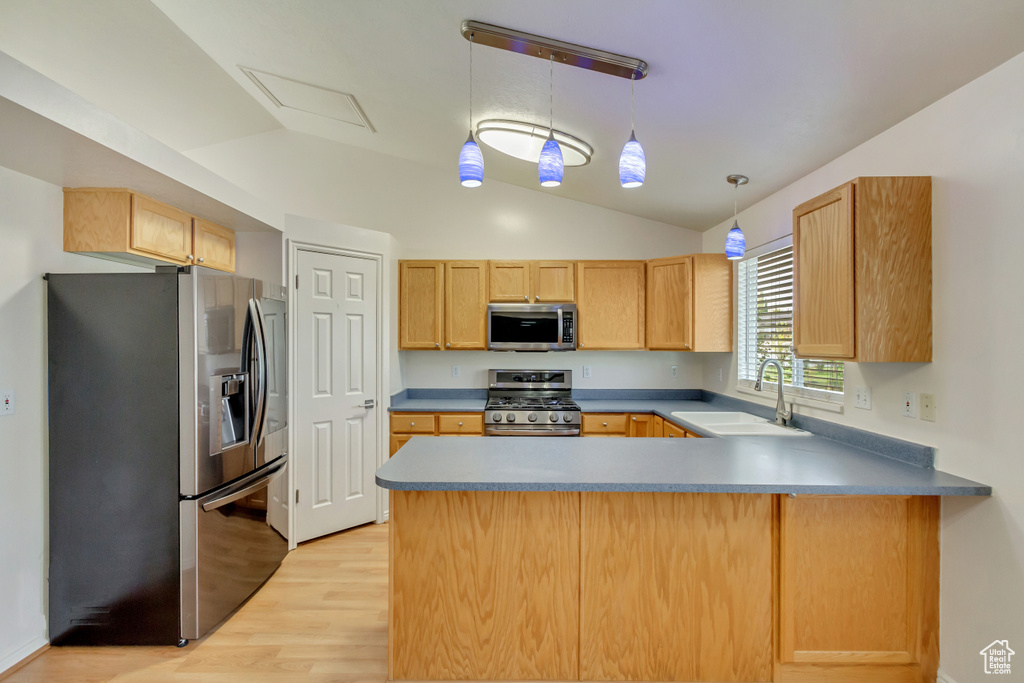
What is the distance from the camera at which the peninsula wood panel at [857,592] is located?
6.02ft

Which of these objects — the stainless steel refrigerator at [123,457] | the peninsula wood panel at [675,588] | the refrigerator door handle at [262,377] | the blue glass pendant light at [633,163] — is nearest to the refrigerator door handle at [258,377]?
the refrigerator door handle at [262,377]

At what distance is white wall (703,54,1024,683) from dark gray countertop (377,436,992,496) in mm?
135

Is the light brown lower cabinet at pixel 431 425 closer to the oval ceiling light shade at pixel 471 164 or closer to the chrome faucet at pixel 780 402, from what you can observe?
the chrome faucet at pixel 780 402

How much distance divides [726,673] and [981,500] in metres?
1.07

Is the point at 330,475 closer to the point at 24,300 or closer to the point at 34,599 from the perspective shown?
the point at 34,599

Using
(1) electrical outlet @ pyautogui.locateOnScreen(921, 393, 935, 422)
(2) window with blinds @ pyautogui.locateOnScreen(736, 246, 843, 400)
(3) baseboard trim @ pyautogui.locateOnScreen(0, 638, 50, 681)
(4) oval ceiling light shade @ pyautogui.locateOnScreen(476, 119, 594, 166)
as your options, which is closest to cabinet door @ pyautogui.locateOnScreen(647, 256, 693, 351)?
(2) window with blinds @ pyautogui.locateOnScreen(736, 246, 843, 400)

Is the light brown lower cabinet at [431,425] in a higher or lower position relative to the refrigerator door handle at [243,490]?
higher

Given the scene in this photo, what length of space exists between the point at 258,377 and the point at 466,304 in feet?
5.77

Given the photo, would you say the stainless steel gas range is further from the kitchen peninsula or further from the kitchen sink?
the kitchen peninsula

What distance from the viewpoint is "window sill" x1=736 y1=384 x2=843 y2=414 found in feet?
8.11

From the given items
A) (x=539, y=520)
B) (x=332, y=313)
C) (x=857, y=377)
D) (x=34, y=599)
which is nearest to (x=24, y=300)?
(x=34, y=599)

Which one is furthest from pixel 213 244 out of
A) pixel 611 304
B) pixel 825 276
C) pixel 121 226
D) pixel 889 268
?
pixel 889 268

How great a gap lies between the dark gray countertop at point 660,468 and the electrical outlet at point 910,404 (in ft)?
0.68

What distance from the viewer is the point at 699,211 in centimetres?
364
